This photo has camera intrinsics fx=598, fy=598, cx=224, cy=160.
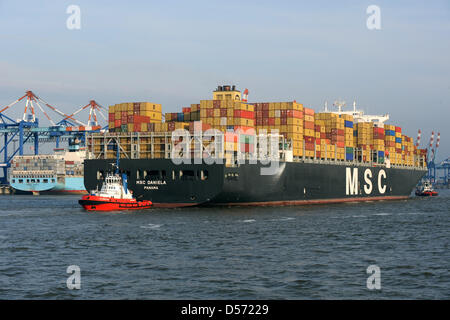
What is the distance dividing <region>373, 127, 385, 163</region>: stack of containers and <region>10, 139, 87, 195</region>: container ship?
83.3 metres

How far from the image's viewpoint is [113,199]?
54188 millimetres

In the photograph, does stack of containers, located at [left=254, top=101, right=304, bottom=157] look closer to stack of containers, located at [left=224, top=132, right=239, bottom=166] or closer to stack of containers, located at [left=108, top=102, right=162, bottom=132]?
stack of containers, located at [left=224, top=132, right=239, bottom=166]

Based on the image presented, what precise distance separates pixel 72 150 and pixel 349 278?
14342cm

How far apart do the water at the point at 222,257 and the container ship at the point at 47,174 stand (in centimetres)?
10321

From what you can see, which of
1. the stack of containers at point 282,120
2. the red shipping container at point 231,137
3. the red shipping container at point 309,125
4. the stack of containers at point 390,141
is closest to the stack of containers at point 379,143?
the stack of containers at point 390,141

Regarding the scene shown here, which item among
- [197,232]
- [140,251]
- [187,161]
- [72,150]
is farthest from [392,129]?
[72,150]

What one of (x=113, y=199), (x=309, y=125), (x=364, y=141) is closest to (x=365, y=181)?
(x=364, y=141)

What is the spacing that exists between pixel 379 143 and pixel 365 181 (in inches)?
296

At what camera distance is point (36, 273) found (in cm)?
2375

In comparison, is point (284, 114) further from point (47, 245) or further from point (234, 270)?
point (234, 270)

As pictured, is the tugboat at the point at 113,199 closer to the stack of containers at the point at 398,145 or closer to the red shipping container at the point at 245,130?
the red shipping container at the point at 245,130

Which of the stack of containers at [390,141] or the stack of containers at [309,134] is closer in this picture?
the stack of containers at [309,134]

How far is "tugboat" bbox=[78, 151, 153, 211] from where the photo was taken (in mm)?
54094

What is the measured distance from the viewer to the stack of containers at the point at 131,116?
205ft
